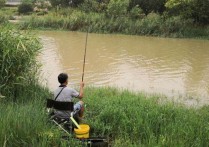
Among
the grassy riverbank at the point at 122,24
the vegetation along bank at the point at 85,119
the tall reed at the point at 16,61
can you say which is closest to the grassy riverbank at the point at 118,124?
the vegetation along bank at the point at 85,119

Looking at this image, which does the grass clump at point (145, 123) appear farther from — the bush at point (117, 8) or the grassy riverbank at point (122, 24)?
the bush at point (117, 8)

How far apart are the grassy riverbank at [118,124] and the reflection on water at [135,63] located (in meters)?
3.30

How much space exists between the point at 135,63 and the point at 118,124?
943 cm

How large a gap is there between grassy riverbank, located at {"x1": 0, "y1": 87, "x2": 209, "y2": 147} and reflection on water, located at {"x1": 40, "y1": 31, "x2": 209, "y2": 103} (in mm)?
3302

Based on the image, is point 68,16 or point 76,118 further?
point 68,16

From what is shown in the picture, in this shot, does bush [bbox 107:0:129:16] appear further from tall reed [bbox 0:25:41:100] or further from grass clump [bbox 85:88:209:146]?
grass clump [bbox 85:88:209:146]

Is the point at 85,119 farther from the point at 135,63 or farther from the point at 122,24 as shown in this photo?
the point at 122,24

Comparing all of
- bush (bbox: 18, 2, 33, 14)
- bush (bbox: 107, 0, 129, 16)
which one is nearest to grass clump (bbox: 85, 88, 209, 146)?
bush (bbox: 107, 0, 129, 16)

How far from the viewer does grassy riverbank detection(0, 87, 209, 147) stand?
5538 millimetres

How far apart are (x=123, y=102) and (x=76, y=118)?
1.83 metres

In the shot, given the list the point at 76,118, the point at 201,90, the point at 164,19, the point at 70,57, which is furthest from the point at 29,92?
the point at 164,19

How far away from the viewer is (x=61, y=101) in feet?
20.7

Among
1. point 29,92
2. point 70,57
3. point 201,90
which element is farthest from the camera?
point 70,57

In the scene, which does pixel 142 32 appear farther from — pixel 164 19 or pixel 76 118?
pixel 76 118
